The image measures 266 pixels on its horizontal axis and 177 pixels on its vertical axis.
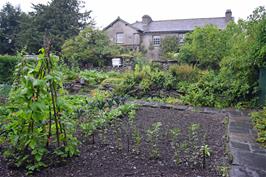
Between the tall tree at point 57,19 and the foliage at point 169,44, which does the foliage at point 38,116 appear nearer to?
the foliage at point 169,44

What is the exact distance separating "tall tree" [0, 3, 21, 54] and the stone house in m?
10.0

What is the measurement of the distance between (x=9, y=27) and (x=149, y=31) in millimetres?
15767

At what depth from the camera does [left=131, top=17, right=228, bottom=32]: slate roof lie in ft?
82.7

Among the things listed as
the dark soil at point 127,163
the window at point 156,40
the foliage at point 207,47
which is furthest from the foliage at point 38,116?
the window at point 156,40

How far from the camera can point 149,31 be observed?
88.4 feet

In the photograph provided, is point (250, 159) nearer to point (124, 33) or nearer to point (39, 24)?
point (124, 33)

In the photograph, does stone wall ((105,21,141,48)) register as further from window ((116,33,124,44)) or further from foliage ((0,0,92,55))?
foliage ((0,0,92,55))

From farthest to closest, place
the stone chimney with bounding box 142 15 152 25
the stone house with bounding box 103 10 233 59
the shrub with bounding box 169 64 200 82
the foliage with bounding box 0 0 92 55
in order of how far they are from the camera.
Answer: the stone chimney with bounding box 142 15 152 25, the stone house with bounding box 103 10 233 59, the foliage with bounding box 0 0 92 55, the shrub with bounding box 169 64 200 82

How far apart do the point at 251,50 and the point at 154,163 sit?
5.23m

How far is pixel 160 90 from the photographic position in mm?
8531

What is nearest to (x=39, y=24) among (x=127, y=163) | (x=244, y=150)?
(x=127, y=163)

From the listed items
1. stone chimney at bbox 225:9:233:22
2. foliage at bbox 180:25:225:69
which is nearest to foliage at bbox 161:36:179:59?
stone chimney at bbox 225:9:233:22

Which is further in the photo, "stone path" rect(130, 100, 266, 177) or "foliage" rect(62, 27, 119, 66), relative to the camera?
"foliage" rect(62, 27, 119, 66)

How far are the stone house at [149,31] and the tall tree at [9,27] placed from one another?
10.0 m
